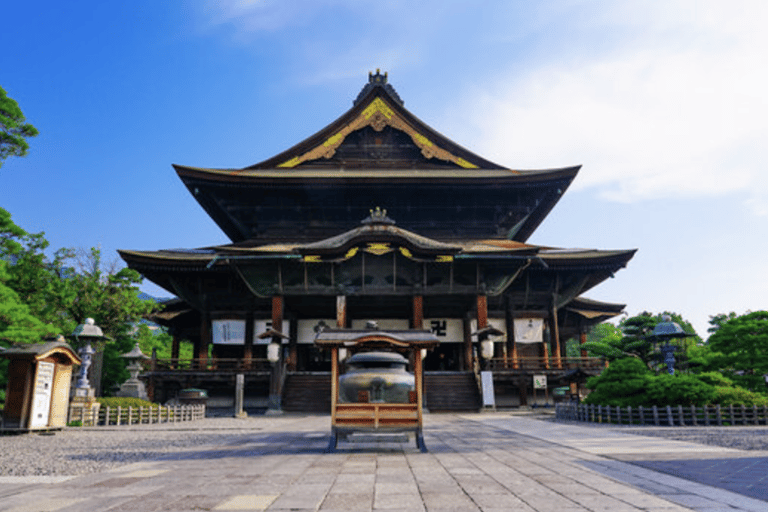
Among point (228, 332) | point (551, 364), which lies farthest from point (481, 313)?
point (228, 332)

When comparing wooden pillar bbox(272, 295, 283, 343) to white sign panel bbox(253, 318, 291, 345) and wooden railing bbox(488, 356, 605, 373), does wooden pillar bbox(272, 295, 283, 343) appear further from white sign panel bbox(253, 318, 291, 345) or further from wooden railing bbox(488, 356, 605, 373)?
wooden railing bbox(488, 356, 605, 373)

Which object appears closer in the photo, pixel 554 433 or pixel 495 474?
pixel 495 474

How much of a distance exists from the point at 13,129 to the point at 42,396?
976 centimetres

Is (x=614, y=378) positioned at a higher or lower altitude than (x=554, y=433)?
higher

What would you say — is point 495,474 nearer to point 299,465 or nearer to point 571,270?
point 299,465

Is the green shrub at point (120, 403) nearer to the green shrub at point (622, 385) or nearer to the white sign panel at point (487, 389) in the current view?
the white sign panel at point (487, 389)

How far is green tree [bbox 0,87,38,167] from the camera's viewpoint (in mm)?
16328

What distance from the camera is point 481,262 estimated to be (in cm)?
2261

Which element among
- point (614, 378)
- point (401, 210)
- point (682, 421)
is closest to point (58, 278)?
point (401, 210)

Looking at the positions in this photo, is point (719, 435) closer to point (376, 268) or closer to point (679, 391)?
point (679, 391)

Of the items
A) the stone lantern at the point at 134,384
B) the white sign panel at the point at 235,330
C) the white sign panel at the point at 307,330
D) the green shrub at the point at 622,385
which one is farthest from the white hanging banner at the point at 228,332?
the green shrub at the point at 622,385

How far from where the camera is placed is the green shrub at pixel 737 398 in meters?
13.2

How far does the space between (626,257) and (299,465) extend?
71.7 feet

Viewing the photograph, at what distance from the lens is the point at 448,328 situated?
2612cm
